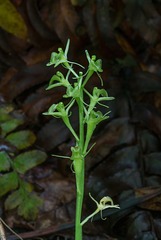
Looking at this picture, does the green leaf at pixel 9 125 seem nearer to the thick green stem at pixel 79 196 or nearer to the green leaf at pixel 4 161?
the green leaf at pixel 4 161

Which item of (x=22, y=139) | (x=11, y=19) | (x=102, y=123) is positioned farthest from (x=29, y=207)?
(x=11, y=19)

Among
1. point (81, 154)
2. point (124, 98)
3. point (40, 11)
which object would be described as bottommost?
point (124, 98)

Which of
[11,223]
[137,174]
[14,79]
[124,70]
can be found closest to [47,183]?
[11,223]

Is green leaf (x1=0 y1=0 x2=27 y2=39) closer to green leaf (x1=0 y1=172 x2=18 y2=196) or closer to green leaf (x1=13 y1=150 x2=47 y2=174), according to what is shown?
green leaf (x1=13 y1=150 x2=47 y2=174)

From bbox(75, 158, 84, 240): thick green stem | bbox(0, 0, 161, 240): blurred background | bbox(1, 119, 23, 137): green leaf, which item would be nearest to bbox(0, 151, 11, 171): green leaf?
bbox(0, 0, 161, 240): blurred background

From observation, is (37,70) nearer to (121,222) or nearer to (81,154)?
(121,222)
